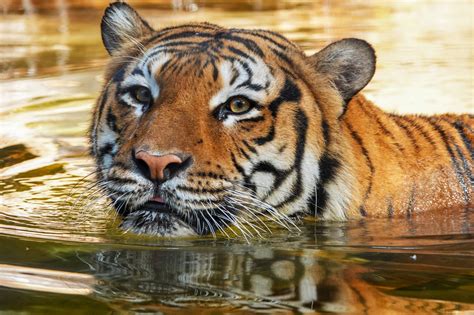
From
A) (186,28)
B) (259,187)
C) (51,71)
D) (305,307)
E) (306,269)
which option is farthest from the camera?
(51,71)

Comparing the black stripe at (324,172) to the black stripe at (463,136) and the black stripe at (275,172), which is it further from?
the black stripe at (463,136)

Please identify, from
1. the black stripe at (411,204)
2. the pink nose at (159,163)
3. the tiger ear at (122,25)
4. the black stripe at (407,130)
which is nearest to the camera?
the pink nose at (159,163)

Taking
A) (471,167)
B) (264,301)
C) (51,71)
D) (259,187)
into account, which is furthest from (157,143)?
(51,71)

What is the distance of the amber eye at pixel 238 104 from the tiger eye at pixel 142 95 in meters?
0.30

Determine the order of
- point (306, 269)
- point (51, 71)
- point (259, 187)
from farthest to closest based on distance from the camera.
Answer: point (51, 71) → point (259, 187) → point (306, 269)

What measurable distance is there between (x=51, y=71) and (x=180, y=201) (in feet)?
15.8

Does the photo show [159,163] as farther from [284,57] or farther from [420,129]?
[420,129]

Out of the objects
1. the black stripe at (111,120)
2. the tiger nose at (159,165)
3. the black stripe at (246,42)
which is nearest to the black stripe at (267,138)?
the black stripe at (246,42)

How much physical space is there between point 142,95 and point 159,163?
54cm

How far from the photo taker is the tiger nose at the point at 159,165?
3658mm

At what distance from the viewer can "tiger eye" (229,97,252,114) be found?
4031 mm

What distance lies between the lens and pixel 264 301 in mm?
3199

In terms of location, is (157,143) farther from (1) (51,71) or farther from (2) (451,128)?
(1) (51,71)

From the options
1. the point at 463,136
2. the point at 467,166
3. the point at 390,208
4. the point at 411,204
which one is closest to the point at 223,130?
the point at 390,208
